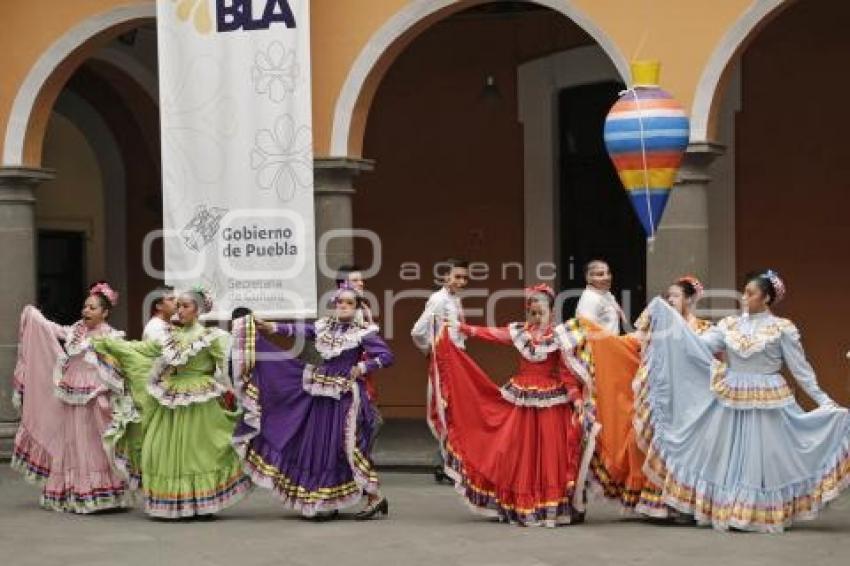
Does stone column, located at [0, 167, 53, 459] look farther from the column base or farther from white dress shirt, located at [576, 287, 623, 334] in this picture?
white dress shirt, located at [576, 287, 623, 334]

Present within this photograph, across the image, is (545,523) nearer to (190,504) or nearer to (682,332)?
(682,332)

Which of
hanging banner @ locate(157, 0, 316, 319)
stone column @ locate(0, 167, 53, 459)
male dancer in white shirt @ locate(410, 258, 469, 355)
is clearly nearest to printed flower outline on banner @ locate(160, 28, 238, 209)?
hanging banner @ locate(157, 0, 316, 319)

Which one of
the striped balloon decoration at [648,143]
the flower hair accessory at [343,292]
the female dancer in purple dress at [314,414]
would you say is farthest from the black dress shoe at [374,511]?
the striped balloon decoration at [648,143]

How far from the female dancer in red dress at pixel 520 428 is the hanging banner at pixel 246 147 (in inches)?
126

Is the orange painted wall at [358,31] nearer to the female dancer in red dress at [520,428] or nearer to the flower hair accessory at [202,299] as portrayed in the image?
the female dancer in red dress at [520,428]

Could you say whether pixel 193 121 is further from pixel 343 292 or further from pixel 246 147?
pixel 343 292

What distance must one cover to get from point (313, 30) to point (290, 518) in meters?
5.03

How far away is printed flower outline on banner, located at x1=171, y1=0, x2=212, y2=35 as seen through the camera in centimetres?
1466

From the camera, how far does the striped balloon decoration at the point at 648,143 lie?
486 inches

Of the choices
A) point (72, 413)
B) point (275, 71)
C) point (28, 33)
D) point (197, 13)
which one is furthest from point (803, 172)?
point (72, 413)

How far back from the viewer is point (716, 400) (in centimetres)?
1095

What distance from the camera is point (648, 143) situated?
1236cm

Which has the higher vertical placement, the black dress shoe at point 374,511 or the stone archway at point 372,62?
the stone archway at point 372,62

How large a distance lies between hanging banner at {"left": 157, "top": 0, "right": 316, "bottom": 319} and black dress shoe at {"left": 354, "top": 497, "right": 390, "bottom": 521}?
10.4 ft
